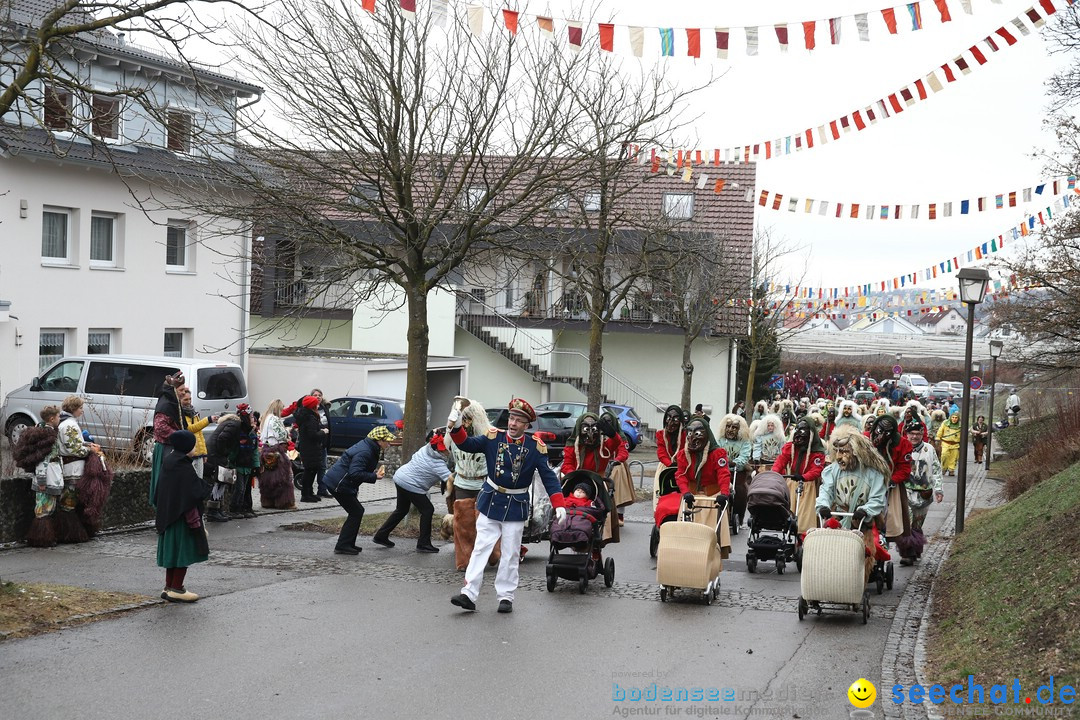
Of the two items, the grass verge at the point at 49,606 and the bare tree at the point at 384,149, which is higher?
the bare tree at the point at 384,149

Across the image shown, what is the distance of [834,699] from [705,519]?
15.2 feet

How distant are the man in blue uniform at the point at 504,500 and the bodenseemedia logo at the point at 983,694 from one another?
3.85m

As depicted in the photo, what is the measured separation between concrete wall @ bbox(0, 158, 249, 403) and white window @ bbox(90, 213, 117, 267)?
12 cm

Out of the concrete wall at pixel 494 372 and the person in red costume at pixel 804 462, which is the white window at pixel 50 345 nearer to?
the concrete wall at pixel 494 372

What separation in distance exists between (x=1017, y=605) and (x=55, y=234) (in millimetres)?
23903

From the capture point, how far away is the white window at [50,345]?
2639 cm

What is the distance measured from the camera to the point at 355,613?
10289mm

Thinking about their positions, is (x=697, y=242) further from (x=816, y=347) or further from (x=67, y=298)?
(x=816, y=347)

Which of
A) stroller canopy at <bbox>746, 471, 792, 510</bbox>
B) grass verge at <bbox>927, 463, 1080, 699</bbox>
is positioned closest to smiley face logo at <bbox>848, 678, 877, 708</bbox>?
grass verge at <bbox>927, 463, 1080, 699</bbox>

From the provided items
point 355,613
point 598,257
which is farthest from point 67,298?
point 355,613

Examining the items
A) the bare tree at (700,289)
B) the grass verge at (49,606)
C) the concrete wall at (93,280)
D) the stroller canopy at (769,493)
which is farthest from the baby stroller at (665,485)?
the bare tree at (700,289)

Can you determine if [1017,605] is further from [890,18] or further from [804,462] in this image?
[890,18]

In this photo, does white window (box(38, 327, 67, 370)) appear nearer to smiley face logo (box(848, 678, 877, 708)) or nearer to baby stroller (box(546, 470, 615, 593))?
baby stroller (box(546, 470, 615, 593))

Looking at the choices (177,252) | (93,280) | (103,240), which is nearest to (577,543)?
(93,280)
